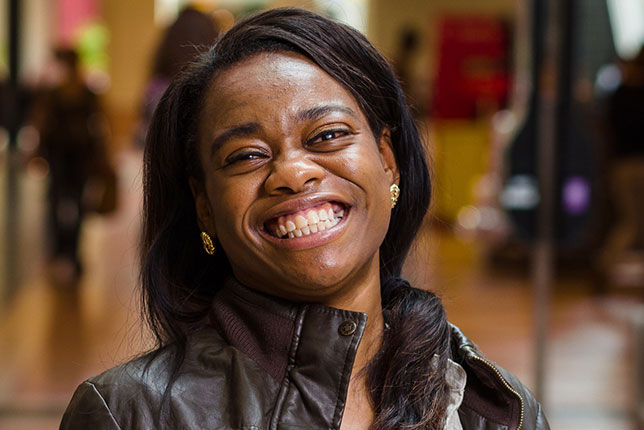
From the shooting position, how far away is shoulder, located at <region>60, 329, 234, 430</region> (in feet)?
3.92

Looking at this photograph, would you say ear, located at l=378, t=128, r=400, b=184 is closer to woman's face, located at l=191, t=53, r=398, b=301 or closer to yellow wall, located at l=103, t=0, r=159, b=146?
woman's face, located at l=191, t=53, r=398, b=301

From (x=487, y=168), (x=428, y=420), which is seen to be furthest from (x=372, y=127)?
(x=487, y=168)

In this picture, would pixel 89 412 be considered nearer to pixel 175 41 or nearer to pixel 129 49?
pixel 175 41

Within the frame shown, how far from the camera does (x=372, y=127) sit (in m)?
1.32

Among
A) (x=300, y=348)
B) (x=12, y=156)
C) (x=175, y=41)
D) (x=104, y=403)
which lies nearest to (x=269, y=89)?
(x=300, y=348)

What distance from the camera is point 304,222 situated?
1.20m

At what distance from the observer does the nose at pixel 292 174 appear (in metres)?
1.20

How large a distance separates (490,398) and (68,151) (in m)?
4.06

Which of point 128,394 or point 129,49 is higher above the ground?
point 129,49

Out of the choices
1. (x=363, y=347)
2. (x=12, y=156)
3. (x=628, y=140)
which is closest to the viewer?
(x=363, y=347)

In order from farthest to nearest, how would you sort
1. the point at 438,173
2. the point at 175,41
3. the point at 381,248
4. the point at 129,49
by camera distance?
the point at 129,49 → the point at 175,41 → the point at 438,173 → the point at 381,248

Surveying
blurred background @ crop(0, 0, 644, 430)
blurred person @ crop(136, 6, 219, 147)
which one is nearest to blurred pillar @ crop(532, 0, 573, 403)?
blurred background @ crop(0, 0, 644, 430)

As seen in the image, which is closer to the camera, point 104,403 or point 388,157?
point 104,403

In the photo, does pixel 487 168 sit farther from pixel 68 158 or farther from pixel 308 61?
pixel 308 61
